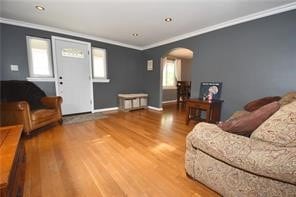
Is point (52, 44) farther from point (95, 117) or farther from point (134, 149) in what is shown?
point (134, 149)

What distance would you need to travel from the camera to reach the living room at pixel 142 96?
121 cm

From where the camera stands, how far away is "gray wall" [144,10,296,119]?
7.90 feet

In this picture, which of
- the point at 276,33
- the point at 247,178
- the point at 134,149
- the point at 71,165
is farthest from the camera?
the point at 276,33

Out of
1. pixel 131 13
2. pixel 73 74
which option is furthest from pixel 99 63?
pixel 131 13

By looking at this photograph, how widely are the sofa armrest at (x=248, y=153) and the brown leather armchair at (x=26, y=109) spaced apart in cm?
278

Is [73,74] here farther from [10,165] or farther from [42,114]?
[10,165]

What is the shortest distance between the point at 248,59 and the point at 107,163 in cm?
318

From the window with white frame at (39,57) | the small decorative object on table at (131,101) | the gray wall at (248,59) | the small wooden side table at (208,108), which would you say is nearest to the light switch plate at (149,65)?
the small decorative object on table at (131,101)

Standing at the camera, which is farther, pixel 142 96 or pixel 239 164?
pixel 142 96

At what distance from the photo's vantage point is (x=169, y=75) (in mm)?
6879

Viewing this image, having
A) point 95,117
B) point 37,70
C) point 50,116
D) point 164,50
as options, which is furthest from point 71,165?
point 164,50

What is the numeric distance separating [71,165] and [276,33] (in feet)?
12.6

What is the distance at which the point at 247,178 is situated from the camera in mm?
1079

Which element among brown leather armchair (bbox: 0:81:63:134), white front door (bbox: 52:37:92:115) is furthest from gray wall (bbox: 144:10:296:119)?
brown leather armchair (bbox: 0:81:63:134)
